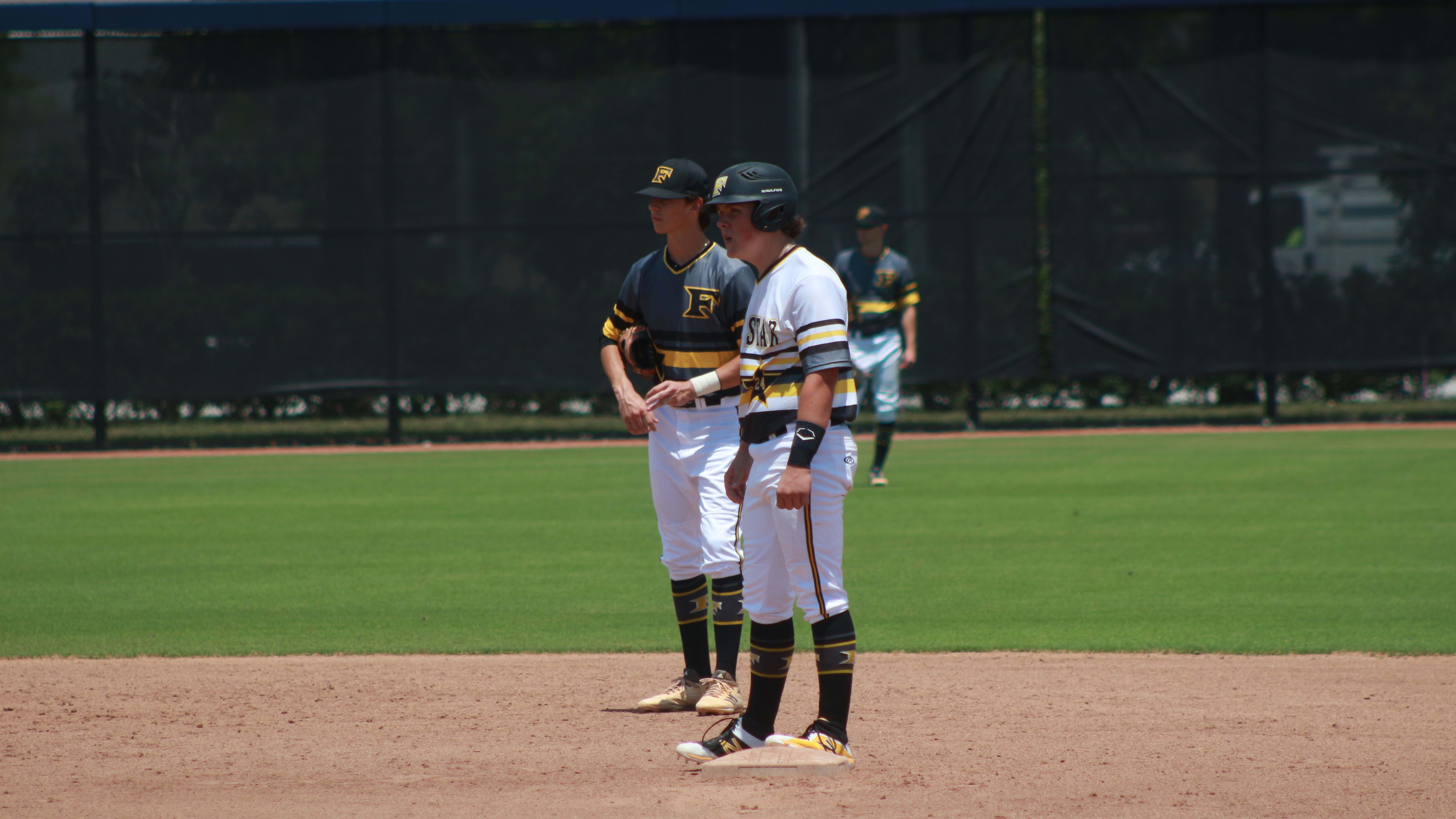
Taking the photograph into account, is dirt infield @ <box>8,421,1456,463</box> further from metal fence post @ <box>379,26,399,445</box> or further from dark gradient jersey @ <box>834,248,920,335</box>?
dark gradient jersey @ <box>834,248,920,335</box>

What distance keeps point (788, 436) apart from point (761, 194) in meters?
0.82

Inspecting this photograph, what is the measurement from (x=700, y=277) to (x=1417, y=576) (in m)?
5.07

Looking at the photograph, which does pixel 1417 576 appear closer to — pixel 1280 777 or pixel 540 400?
→ pixel 1280 777

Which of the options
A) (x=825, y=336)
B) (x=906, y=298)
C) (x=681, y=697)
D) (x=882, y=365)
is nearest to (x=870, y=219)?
(x=906, y=298)

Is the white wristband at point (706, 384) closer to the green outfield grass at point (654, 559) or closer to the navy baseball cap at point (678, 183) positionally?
the navy baseball cap at point (678, 183)

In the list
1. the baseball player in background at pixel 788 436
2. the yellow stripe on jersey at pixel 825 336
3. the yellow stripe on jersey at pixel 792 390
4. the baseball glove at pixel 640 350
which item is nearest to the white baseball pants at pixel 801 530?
the baseball player in background at pixel 788 436

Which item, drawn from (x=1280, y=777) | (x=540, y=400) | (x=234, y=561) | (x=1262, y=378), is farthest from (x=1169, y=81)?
(x=1280, y=777)

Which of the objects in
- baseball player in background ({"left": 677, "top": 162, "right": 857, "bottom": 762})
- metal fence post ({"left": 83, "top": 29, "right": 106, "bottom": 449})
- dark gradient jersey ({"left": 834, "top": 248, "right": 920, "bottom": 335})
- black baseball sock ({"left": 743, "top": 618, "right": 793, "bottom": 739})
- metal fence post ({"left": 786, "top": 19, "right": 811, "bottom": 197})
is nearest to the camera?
baseball player in background ({"left": 677, "top": 162, "right": 857, "bottom": 762})

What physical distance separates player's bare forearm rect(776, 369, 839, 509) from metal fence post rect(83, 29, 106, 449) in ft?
54.5

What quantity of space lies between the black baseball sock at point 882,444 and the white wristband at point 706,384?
7081mm

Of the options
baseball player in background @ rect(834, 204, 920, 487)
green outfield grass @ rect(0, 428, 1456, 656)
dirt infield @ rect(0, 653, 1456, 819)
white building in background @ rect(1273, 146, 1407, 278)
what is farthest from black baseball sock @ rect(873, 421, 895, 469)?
white building in background @ rect(1273, 146, 1407, 278)

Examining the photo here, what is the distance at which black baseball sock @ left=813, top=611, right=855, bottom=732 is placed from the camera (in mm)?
4531

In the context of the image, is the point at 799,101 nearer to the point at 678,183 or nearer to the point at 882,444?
the point at 882,444

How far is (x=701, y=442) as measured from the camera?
5586 millimetres
